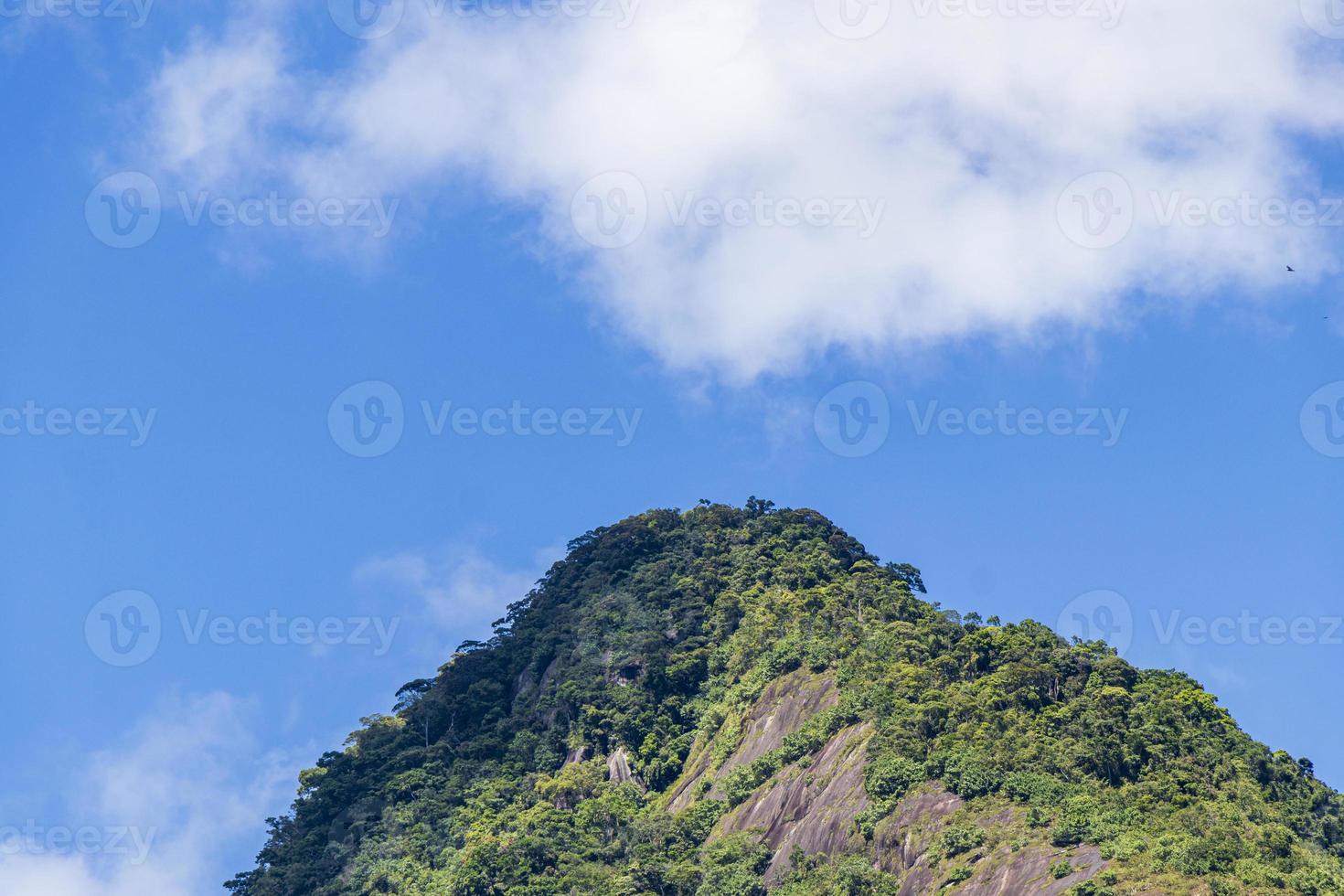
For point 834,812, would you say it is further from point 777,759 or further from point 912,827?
point 777,759

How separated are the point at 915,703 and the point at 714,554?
43.6 metres

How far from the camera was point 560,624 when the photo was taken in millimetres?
140500

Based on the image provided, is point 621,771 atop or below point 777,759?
atop

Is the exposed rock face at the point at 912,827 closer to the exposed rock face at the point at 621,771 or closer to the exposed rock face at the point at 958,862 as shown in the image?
the exposed rock face at the point at 958,862

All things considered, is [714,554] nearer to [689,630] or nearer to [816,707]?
[689,630]

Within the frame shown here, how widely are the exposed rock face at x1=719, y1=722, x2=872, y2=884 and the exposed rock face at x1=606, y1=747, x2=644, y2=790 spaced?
15088mm

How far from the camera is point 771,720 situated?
113062 mm

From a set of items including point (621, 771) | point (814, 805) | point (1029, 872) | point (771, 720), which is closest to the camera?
point (1029, 872)

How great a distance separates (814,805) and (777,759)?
798cm

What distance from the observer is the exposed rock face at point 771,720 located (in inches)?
4360

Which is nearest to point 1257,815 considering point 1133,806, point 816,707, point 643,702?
point 1133,806

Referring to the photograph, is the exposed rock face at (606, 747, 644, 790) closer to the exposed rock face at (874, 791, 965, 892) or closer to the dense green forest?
the dense green forest

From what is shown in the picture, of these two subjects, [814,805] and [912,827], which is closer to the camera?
[912,827]

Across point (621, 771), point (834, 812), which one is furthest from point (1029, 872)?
point (621, 771)
